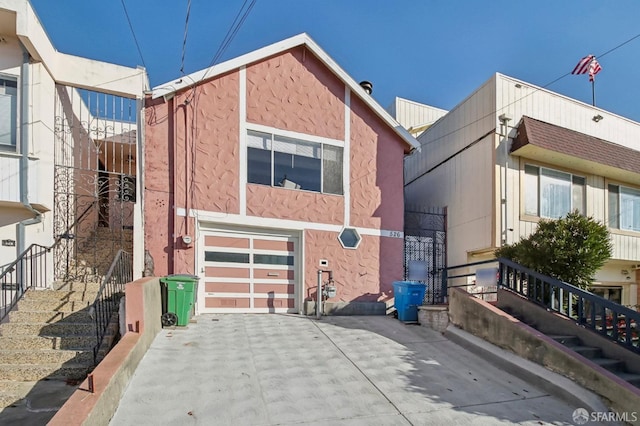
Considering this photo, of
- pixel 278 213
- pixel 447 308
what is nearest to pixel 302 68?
pixel 278 213

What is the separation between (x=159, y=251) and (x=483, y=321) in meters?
7.17

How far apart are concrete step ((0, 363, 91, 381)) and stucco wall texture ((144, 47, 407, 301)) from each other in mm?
3131

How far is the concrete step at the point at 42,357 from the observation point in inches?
204

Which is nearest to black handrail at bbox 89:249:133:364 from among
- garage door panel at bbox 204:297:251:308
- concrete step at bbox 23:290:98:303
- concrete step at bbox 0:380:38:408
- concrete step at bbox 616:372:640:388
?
concrete step at bbox 23:290:98:303

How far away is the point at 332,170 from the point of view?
1011 centimetres

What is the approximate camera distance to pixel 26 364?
5117 millimetres

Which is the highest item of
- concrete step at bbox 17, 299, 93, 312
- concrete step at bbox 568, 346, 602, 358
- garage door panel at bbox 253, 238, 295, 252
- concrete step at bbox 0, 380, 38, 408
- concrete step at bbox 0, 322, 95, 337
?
garage door panel at bbox 253, 238, 295, 252

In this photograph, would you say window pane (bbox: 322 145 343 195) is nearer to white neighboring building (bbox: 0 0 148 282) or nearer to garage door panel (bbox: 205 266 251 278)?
garage door panel (bbox: 205 266 251 278)

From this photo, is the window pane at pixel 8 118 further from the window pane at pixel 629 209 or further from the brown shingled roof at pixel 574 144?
the window pane at pixel 629 209

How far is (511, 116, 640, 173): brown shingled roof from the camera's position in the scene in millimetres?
10281

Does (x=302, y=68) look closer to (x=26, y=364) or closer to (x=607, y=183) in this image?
(x=26, y=364)

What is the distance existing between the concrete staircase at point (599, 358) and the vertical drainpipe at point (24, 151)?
10.2 metres

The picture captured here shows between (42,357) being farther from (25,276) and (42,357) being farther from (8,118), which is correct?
(8,118)

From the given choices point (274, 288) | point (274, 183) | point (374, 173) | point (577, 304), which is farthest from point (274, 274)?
point (577, 304)
